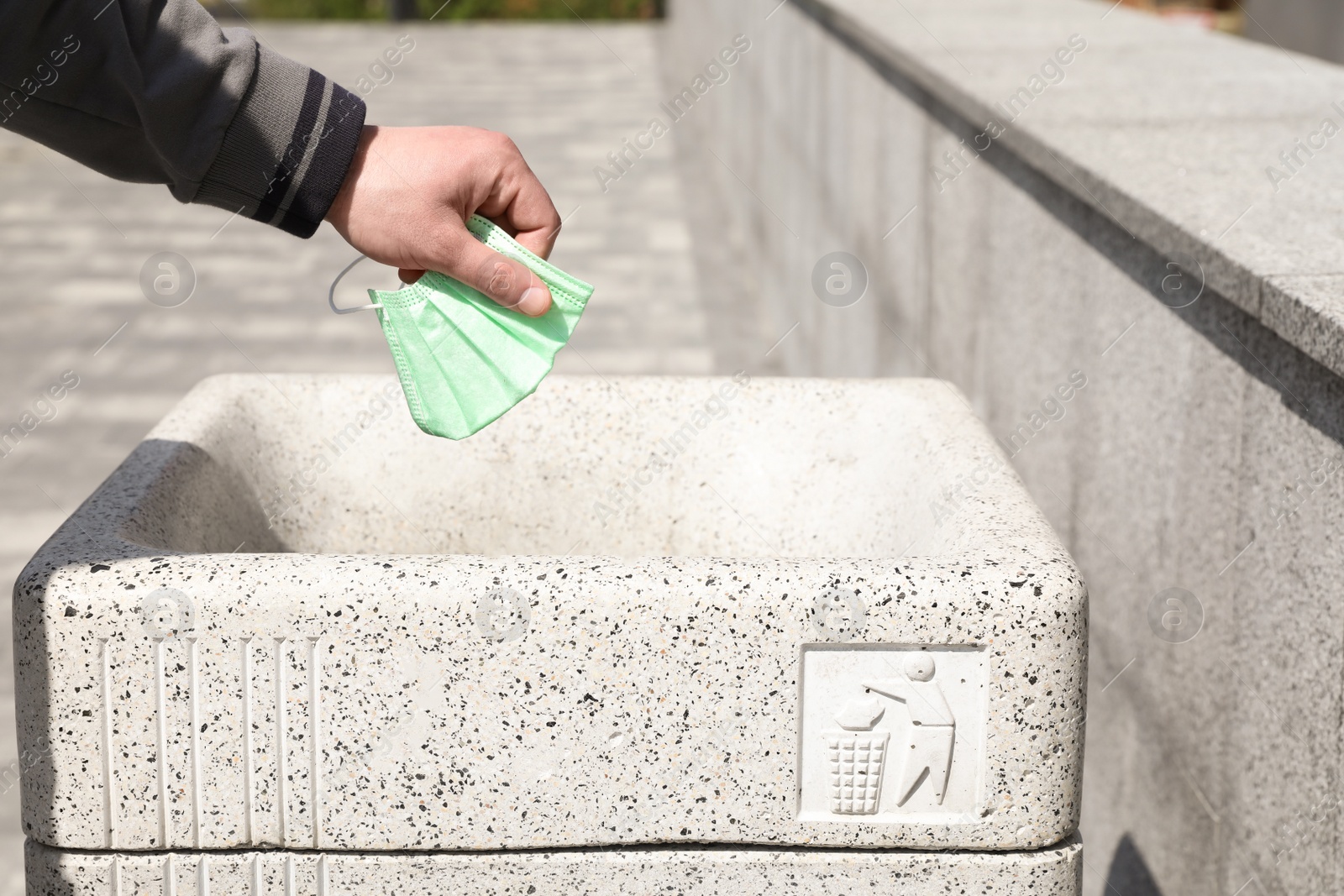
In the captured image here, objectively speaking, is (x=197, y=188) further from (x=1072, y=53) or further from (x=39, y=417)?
(x=39, y=417)

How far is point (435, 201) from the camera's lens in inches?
67.5

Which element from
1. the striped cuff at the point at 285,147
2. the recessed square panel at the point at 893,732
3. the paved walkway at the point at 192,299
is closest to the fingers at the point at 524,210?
the striped cuff at the point at 285,147

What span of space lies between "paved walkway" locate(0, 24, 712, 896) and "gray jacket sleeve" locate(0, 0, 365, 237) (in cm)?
201

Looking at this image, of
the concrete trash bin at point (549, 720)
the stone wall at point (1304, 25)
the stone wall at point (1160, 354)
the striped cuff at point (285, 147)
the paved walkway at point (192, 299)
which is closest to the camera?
the concrete trash bin at point (549, 720)

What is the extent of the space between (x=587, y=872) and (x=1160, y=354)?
1312mm

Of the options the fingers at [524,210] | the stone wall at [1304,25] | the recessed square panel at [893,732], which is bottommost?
the recessed square panel at [893,732]

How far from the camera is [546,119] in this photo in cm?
1208

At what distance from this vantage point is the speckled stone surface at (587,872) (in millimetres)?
1595

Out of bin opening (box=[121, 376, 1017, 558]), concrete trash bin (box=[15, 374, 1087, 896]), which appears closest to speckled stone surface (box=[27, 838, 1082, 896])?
concrete trash bin (box=[15, 374, 1087, 896])

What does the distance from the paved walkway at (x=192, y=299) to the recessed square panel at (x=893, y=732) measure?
7.37 ft

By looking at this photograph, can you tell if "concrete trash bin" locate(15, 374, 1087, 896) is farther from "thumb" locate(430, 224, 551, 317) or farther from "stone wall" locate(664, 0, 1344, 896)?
"stone wall" locate(664, 0, 1344, 896)

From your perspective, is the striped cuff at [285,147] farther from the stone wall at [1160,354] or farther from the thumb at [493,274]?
the stone wall at [1160,354]

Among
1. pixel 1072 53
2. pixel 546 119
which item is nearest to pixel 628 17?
pixel 546 119

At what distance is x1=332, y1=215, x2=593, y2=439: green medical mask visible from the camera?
1790mm
